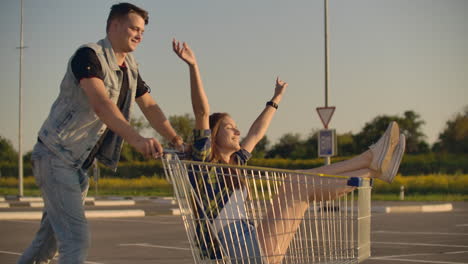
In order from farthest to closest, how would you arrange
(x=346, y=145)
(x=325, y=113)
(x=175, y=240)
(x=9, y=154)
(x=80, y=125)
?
(x=346, y=145), (x=9, y=154), (x=325, y=113), (x=175, y=240), (x=80, y=125)

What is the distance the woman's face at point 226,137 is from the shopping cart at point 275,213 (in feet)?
0.92

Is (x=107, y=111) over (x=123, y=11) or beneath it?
beneath

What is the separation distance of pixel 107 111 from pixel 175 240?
834cm

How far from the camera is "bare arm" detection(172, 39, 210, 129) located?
460 centimetres

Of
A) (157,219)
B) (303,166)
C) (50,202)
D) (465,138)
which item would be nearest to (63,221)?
(50,202)

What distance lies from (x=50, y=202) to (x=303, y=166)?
3704cm

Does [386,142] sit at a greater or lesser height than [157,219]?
greater

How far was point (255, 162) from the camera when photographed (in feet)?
144

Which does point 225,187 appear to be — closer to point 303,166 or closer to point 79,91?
point 79,91

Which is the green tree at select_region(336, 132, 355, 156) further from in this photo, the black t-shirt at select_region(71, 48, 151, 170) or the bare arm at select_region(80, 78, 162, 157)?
the bare arm at select_region(80, 78, 162, 157)

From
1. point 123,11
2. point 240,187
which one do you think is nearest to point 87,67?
point 123,11

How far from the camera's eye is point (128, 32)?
463 cm

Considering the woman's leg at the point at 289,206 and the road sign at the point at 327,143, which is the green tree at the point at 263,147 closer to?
the road sign at the point at 327,143

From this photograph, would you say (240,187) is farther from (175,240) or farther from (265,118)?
(175,240)
